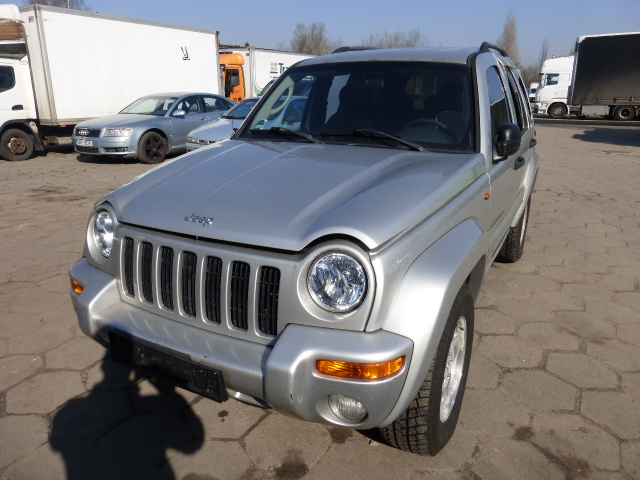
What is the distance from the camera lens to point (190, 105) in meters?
11.8

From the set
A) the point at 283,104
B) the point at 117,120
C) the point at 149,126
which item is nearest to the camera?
the point at 283,104

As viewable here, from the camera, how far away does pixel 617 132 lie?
19500 millimetres

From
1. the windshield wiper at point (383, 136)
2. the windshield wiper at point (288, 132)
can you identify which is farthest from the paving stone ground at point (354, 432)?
the windshield wiper at point (288, 132)

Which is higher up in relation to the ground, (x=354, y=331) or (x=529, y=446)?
(x=354, y=331)

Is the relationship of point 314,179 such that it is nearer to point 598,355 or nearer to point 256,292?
point 256,292

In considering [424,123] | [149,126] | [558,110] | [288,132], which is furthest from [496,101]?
[558,110]

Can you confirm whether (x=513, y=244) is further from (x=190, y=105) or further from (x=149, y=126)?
(x=190, y=105)

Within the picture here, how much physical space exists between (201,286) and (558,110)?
29127 mm

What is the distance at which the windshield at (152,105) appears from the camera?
38.1 ft

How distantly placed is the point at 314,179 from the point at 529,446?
63.8 inches

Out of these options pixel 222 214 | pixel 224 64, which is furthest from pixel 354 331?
pixel 224 64

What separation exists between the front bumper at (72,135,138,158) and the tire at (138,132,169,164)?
0.16 meters

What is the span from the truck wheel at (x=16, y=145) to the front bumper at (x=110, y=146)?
1.84m

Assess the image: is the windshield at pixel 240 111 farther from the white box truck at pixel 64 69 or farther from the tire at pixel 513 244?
the tire at pixel 513 244
